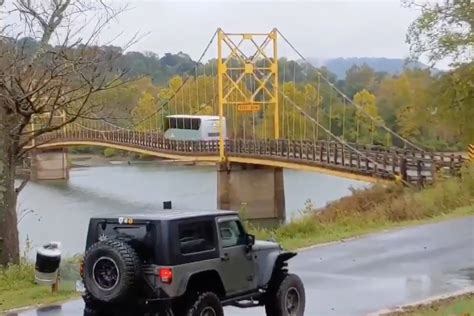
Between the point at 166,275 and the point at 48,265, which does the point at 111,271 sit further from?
the point at 48,265

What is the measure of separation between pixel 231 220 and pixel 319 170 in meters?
37.1

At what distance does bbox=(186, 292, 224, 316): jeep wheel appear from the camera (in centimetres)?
830

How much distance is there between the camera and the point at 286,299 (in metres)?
9.70

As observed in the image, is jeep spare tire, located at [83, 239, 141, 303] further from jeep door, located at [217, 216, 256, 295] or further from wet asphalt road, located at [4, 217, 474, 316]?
wet asphalt road, located at [4, 217, 474, 316]

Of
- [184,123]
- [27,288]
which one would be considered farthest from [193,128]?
[27,288]

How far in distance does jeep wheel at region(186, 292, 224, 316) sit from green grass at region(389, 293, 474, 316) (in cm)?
246

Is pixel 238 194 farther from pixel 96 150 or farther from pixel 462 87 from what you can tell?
pixel 96 150

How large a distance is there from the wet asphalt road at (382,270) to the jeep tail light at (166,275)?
257 centimetres

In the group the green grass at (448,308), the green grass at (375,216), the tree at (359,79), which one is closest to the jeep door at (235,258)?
the green grass at (448,308)

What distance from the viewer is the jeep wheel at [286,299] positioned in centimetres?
961

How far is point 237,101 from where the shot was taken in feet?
201

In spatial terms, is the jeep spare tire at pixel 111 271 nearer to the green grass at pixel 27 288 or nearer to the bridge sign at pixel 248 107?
the green grass at pixel 27 288

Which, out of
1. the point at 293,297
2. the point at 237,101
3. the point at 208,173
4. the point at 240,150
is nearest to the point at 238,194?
the point at 240,150

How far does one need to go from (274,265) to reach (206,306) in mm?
1361
